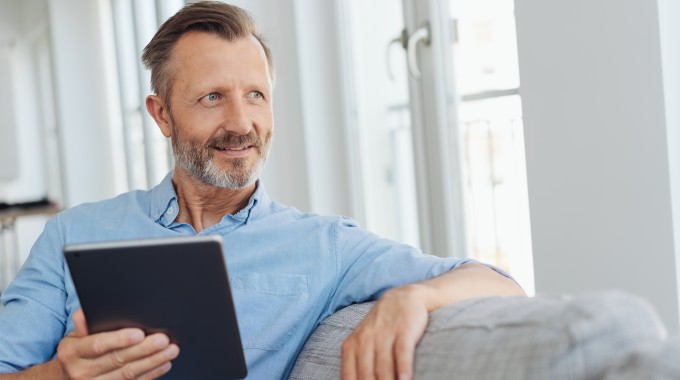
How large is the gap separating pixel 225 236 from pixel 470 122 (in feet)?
4.39

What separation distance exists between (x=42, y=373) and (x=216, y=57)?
28.0 inches

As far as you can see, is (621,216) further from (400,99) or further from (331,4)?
(331,4)

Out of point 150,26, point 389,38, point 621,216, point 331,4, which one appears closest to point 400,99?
point 389,38

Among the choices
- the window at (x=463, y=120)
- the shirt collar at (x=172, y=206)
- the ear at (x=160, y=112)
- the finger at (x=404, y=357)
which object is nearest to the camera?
the finger at (x=404, y=357)

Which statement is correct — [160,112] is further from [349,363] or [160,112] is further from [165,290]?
[349,363]

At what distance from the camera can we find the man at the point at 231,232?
1.58 m

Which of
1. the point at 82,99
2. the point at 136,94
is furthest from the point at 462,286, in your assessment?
the point at 82,99

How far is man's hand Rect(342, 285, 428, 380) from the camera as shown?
115cm

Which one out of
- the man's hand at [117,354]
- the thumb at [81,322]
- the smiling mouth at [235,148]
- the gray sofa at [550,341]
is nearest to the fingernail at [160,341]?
the man's hand at [117,354]

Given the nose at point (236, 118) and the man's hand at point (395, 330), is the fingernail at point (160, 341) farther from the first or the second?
the nose at point (236, 118)

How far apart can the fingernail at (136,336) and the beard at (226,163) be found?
0.59m

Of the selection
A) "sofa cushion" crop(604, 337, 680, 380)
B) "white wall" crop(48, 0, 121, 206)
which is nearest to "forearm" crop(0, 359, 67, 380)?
"sofa cushion" crop(604, 337, 680, 380)

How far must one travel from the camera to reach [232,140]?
1.83 m

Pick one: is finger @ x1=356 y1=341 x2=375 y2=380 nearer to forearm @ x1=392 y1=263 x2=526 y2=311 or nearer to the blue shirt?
forearm @ x1=392 y1=263 x2=526 y2=311
